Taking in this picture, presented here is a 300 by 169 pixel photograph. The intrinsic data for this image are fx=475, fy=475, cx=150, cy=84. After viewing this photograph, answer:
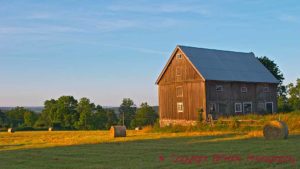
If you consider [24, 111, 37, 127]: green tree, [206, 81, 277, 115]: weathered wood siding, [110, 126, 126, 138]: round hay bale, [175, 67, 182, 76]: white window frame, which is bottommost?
[110, 126, 126, 138]: round hay bale

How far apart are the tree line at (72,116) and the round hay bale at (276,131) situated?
175 ft

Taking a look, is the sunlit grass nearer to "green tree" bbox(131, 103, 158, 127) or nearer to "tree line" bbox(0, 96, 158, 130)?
"tree line" bbox(0, 96, 158, 130)

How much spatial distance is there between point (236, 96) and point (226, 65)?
4.00 metres

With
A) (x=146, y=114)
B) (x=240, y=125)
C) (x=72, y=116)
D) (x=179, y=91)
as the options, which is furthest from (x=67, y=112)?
(x=240, y=125)

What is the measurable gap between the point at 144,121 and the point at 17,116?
35627mm

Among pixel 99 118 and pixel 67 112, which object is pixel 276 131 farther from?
pixel 99 118

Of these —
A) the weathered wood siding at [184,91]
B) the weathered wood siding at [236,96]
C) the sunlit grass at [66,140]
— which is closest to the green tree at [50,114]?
the weathered wood siding at [184,91]

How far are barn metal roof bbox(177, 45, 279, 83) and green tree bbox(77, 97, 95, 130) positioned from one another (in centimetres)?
4367

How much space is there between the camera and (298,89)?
3438 inches

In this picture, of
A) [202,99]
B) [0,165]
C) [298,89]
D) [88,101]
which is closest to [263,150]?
[0,165]

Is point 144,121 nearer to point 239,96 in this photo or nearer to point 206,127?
point 239,96

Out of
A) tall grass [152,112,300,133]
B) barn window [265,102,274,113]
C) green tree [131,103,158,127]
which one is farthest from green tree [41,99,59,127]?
tall grass [152,112,300,133]

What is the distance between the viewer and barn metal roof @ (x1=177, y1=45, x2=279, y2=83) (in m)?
53.8

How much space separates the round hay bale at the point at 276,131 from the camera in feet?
100.0
